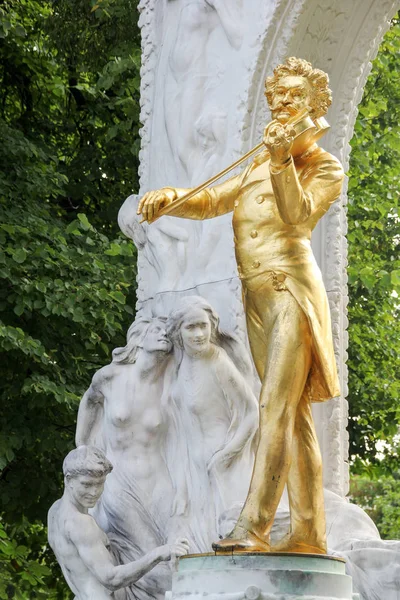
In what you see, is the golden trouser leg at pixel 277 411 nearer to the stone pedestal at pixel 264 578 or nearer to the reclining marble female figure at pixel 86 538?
the stone pedestal at pixel 264 578

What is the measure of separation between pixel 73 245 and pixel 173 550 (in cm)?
523

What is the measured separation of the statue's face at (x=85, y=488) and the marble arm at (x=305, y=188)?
193 centimetres

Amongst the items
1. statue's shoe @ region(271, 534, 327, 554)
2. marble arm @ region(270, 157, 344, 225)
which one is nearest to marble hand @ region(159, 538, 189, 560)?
statue's shoe @ region(271, 534, 327, 554)

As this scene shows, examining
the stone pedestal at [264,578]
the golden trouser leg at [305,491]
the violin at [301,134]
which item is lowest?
the stone pedestal at [264,578]

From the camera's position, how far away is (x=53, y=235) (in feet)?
37.9

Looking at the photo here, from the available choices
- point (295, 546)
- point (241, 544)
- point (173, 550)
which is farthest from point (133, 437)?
point (241, 544)

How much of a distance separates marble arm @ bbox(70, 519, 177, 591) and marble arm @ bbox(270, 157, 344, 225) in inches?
81.1

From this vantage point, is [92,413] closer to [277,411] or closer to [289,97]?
[277,411]

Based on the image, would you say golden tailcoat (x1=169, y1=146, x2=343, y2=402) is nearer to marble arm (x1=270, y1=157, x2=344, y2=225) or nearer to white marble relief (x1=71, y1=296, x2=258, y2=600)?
marble arm (x1=270, y1=157, x2=344, y2=225)

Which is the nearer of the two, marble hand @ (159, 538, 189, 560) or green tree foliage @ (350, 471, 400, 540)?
marble hand @ (159, 538, 189, 560)

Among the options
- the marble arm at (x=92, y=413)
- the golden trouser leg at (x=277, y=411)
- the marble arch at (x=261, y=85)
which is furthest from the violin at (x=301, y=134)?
the marble arm at (x=92, y=413)

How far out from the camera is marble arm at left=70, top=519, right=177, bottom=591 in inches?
280

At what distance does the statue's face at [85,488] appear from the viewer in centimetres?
712

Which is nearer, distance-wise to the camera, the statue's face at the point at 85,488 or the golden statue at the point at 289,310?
the golden statue at the point at 289,310
